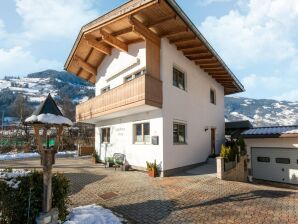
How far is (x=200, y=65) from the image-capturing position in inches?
795

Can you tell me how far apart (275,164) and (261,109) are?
139763 mm

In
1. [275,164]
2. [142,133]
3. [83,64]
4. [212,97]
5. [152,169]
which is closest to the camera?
[152,169]

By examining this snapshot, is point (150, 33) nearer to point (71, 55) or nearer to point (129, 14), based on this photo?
point (129, 14)

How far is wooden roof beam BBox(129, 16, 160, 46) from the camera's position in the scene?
44.4 ft

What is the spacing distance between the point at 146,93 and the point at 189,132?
555 cm

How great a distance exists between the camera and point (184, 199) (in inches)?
406

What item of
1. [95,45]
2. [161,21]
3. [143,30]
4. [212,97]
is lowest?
[212,97]

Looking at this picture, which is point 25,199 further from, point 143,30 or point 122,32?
point 122,32

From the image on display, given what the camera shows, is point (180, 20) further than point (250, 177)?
No

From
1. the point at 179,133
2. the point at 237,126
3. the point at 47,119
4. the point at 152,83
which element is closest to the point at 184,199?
the point at 47,119

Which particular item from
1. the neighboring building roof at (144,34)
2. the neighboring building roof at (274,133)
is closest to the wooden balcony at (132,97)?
the neighboring building roof at (144,34)

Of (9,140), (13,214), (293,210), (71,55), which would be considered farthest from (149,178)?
(9,140)

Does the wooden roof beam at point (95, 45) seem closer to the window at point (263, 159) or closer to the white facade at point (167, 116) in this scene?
the white facade at point (167, 116)

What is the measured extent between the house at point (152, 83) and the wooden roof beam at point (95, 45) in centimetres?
7
